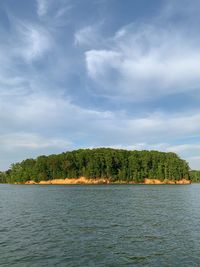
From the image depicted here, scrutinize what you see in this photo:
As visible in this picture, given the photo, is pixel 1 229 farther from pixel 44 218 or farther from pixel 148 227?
pixel 148 227

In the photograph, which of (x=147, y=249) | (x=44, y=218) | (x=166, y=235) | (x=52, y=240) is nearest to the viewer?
(x=147, y=249)

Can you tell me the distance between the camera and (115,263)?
22.1 metres

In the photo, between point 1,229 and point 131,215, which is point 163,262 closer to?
point 1,229

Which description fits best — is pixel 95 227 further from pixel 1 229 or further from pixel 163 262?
pixel 163 262

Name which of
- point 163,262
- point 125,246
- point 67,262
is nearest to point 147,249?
point 125,246

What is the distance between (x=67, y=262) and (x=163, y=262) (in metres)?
6.57

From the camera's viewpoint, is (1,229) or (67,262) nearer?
(67,262)

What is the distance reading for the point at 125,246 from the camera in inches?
1059

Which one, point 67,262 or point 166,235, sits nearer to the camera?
point 67,262

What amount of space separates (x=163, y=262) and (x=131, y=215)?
2393 centimetres

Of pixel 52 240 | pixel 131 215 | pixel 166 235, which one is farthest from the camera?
pixel 131 215

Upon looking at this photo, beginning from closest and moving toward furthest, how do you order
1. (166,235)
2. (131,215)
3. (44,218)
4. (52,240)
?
(52,240) → (166,235) → (44,218) → (131,215)

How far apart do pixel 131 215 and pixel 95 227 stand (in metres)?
11.5

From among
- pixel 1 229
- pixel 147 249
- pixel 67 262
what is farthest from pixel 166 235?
pixel 1 229
